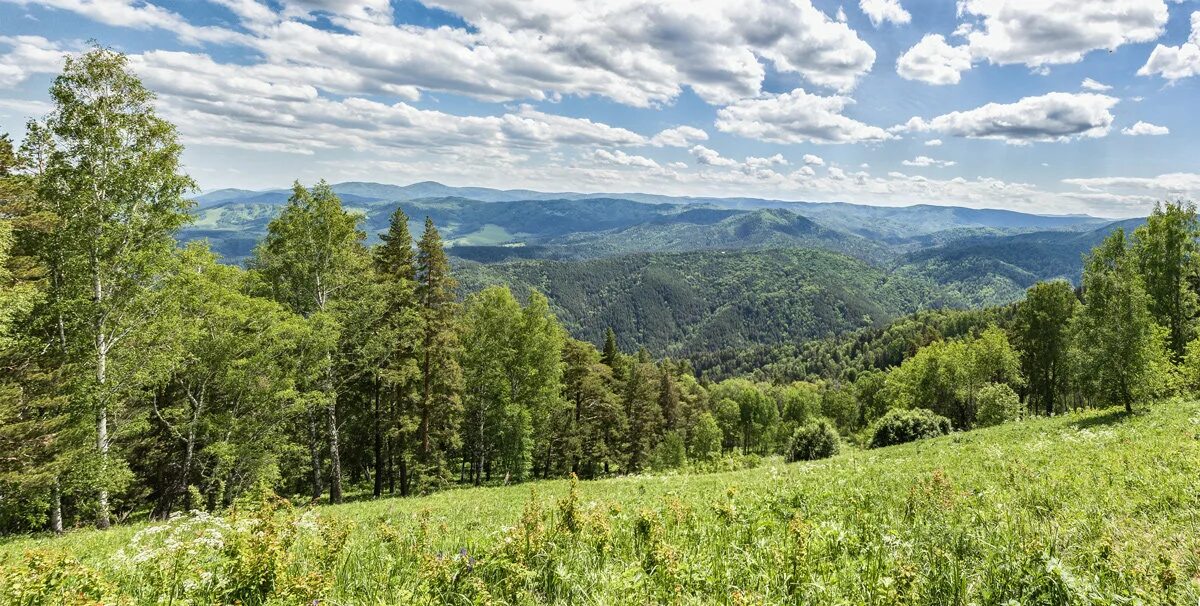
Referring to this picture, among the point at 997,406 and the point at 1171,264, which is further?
the point at 997,406

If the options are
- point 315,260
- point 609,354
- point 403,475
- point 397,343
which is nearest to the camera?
point 315,260

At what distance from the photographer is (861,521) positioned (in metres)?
7.08

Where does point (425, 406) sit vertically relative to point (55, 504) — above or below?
below

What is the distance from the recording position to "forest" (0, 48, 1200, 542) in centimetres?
1692

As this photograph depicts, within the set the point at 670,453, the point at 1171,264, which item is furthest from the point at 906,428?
the point at 670,453

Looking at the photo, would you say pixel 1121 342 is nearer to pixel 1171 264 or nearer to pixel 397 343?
pixel 1171 264

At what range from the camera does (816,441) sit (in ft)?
140

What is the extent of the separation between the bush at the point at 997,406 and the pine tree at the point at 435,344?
46.9 metres

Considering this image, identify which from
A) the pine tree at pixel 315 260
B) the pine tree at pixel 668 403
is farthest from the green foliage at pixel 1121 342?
the pine tree at pixel 668 403

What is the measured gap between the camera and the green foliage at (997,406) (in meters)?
48.5

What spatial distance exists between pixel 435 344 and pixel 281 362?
26.8ft

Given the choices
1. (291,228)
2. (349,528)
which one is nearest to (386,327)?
(291,228)

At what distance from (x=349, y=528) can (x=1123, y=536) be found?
327 inches

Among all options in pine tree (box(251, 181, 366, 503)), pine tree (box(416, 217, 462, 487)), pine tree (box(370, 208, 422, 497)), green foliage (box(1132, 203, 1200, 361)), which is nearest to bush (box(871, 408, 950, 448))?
green foliage (box(1132, 203, 1200, 361))
